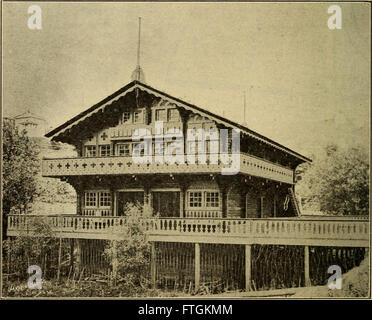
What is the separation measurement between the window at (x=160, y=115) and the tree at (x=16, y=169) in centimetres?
287

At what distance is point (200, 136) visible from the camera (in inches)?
488

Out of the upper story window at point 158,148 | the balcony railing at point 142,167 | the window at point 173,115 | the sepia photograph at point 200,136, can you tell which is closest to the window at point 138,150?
the sepia photograph at point 200,136

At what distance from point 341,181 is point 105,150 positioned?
5.68 meters

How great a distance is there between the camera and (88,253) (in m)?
12.8

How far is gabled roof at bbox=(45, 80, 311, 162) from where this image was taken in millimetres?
12070

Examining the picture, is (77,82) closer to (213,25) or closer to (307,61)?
(213,25)

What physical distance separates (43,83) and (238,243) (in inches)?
223

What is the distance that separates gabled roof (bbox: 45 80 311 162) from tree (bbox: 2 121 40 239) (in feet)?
2.03

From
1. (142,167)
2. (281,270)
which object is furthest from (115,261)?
(281,270)

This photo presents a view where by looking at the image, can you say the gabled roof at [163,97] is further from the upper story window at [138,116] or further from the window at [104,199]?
the window at [104,199]

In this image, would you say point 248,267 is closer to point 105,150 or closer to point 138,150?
point 138,150

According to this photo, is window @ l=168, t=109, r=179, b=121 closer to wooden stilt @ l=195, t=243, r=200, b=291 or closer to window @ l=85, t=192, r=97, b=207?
window @ l=85, t=192, r=97, b=207

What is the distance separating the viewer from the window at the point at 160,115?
42.1 ft
